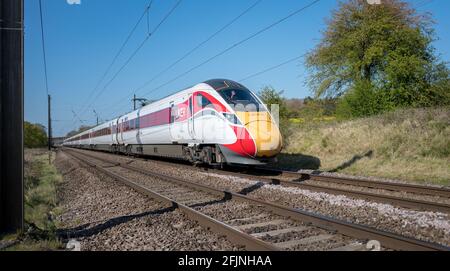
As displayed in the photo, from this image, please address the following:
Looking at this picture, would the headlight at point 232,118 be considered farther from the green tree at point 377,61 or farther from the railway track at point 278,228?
the green tree at point 377,61

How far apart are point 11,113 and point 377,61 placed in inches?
1076

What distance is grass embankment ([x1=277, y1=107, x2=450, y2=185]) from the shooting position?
12.9 metres

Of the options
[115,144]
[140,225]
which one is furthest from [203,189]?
[115,144]

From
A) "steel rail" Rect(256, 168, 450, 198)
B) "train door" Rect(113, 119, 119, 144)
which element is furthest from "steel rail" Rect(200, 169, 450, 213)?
"train door" Rect(113, 119, 119, 144)

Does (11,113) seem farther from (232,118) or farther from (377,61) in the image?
(377,61)

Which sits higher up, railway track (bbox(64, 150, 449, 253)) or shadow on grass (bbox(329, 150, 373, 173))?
shadow on grass (bbox(329, 150, 373, 173))

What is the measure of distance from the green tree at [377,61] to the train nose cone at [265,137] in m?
14.7

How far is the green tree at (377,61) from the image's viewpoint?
2462cm

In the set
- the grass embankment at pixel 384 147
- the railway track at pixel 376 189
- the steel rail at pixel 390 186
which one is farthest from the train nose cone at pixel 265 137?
the grass embankment at pixel 384 147

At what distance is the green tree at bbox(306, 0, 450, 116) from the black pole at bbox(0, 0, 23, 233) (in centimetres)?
2244

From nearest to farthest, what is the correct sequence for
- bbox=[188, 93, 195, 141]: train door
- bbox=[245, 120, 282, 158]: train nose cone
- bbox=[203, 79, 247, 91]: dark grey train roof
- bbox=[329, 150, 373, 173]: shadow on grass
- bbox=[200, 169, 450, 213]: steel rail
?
bbox=[200, 169, 450, 213]: steel rail
bbox=[245, 120, 282, 158]: train nose cone
bbox=[203, 79, 247, 91]: dark grey train roof
bbox=[188, 93, 195, 141]: train door
bbox=[329, 150, 373, 173]: shadow on grass

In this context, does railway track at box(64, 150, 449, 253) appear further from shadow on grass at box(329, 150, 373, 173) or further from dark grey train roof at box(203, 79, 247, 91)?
shadow on grass at box(329, 150, 373, 173)

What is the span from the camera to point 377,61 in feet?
91.7

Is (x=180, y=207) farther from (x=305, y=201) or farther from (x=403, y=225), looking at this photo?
(x=403, y=225)
